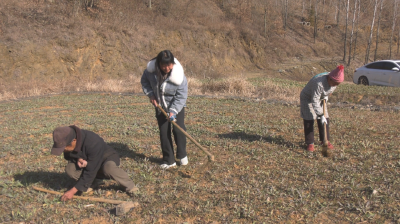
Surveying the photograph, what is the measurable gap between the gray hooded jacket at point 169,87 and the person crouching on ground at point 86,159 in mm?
1054

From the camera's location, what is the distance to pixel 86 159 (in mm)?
3834

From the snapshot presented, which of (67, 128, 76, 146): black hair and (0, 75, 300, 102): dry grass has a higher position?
(67, 128, 76, 146): black hair

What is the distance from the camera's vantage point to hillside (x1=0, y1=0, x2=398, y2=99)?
62.6ft

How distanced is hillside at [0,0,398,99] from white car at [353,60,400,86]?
12605 millimetres

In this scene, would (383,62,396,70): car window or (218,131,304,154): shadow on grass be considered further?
(383,62,396,70): car window

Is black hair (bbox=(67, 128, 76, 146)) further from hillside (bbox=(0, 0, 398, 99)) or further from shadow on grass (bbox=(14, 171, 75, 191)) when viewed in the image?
hillside (bbox=(0, 0, 398, 99))

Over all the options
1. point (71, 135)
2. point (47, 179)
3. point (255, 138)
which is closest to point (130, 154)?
point (47, 179)

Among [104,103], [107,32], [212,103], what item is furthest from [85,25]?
[212,103]

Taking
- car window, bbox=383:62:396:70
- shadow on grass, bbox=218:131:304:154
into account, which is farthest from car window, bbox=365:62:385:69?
shadow on grass, bbox=218:131:304:154

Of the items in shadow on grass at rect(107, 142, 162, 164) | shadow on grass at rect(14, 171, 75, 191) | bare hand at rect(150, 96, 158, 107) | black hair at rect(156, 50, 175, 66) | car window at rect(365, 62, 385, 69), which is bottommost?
shadow on grass at rect(107, 142, 162, 164)

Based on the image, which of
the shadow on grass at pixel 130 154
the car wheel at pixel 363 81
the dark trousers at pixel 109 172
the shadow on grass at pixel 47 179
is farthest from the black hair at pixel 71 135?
the car wheel at pixel 363 81

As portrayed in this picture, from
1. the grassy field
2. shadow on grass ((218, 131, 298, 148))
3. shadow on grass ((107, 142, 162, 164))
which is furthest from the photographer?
shadow on grass ((218, 131, 298, 148))

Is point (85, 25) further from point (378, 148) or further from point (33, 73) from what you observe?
point (378, 148)

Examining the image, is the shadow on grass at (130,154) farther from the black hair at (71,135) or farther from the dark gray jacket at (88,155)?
the black hair at (71,135)
